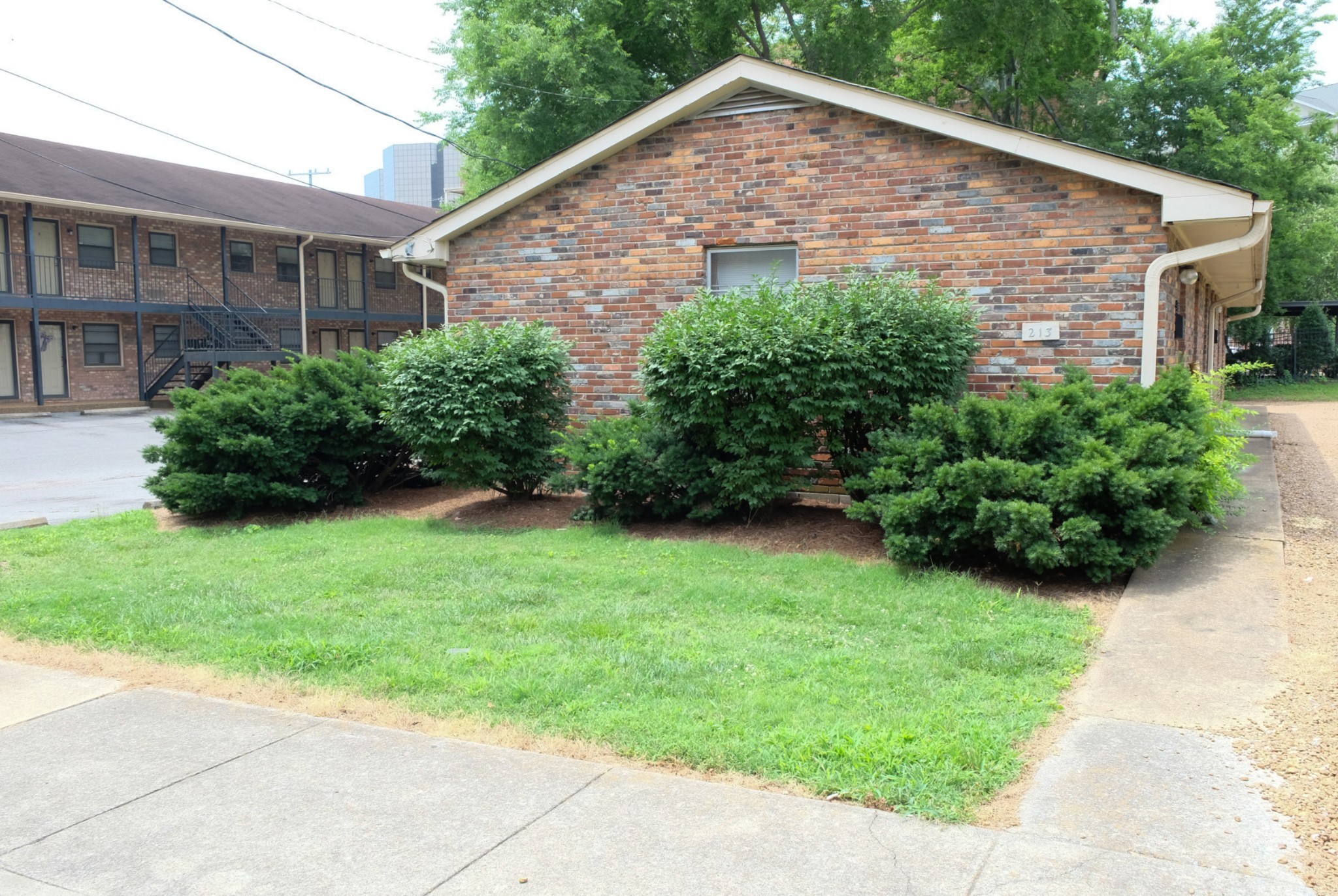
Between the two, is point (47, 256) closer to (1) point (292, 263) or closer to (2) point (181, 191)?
(2) point (181, 191)

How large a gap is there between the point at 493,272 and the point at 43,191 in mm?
21740

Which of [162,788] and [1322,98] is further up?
[1322,98]

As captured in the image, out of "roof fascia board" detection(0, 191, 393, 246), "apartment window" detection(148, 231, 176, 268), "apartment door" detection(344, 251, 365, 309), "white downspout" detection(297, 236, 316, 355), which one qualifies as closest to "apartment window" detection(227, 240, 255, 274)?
"roof fascia board" detection(0, 191, 393, 246)

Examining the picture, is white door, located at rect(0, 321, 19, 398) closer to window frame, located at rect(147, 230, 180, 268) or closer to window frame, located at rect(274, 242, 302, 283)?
window frame, located at rect(147, 230, 180, 268)

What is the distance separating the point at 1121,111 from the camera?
2745 cm

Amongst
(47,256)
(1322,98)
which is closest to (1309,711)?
(47,256)

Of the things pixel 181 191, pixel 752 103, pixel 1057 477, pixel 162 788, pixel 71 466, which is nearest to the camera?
pixel 162 788

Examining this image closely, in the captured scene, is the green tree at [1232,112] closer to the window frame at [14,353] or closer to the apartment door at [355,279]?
the apartment door at [355,279]

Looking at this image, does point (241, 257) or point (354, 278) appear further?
point (354, 278)

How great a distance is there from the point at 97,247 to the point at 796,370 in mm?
27976

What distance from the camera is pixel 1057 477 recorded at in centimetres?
677

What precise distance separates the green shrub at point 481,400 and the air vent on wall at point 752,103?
2.74m

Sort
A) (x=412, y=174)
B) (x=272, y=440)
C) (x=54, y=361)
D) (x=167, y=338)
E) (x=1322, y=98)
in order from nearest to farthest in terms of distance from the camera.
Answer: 1. (x=272, y=440)
2. (x=54, y=361)
3. (x=167, y=338)
4. (x=1322, y=98)
5. (x=412, y=174)

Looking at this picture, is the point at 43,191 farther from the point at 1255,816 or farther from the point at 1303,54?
the point at 1303,54
